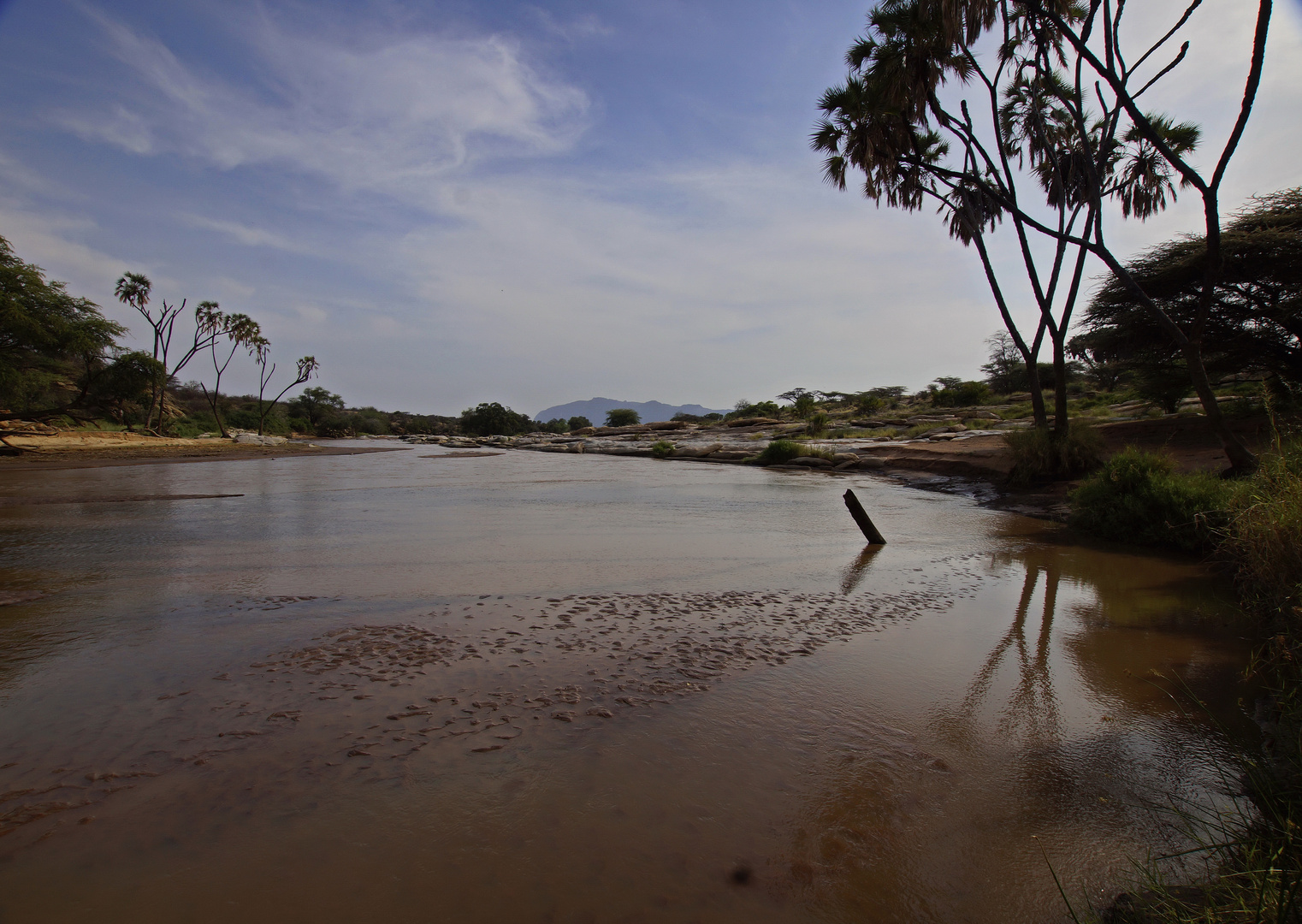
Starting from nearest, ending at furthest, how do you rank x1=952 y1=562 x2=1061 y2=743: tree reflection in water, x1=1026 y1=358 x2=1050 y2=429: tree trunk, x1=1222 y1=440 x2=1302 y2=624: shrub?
x1=952 y1=562 x2=1061 y2=743: tree reflection in water
x1=1222 y1=440 x2=1302 y2=624: shrub
x1=1026 y1=358 x2=1050 y2=429: tree trunk

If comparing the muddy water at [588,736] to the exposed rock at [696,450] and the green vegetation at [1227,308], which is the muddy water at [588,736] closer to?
the green vegetation at [1227,308]

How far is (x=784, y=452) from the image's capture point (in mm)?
22438

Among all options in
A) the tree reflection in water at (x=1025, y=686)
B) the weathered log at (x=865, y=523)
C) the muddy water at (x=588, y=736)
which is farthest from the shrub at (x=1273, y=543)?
the weathered log at (x=865, y=523)

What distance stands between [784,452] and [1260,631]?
59.6 ft

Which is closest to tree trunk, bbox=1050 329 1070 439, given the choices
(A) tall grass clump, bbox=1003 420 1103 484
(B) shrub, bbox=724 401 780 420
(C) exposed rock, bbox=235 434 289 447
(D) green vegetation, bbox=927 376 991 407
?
(A) tall grass clump, bbox=1003 420 1103 484

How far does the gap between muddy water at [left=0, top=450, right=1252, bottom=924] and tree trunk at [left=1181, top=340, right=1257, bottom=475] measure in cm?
355

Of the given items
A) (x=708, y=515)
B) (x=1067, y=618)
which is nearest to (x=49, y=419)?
(x=708, y=515)

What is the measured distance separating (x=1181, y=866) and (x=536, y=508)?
33.5ft

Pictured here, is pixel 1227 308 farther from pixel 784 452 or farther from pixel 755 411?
pixel 755 411

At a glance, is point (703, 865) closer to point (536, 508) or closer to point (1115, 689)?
point (1115, 689)

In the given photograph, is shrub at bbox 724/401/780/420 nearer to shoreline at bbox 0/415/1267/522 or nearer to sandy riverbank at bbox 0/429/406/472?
shoreline at bbox 0/415/1267/522

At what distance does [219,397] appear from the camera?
225ft

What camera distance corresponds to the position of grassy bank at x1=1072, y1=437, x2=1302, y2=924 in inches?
65.2

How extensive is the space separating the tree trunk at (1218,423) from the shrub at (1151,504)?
66 cm
